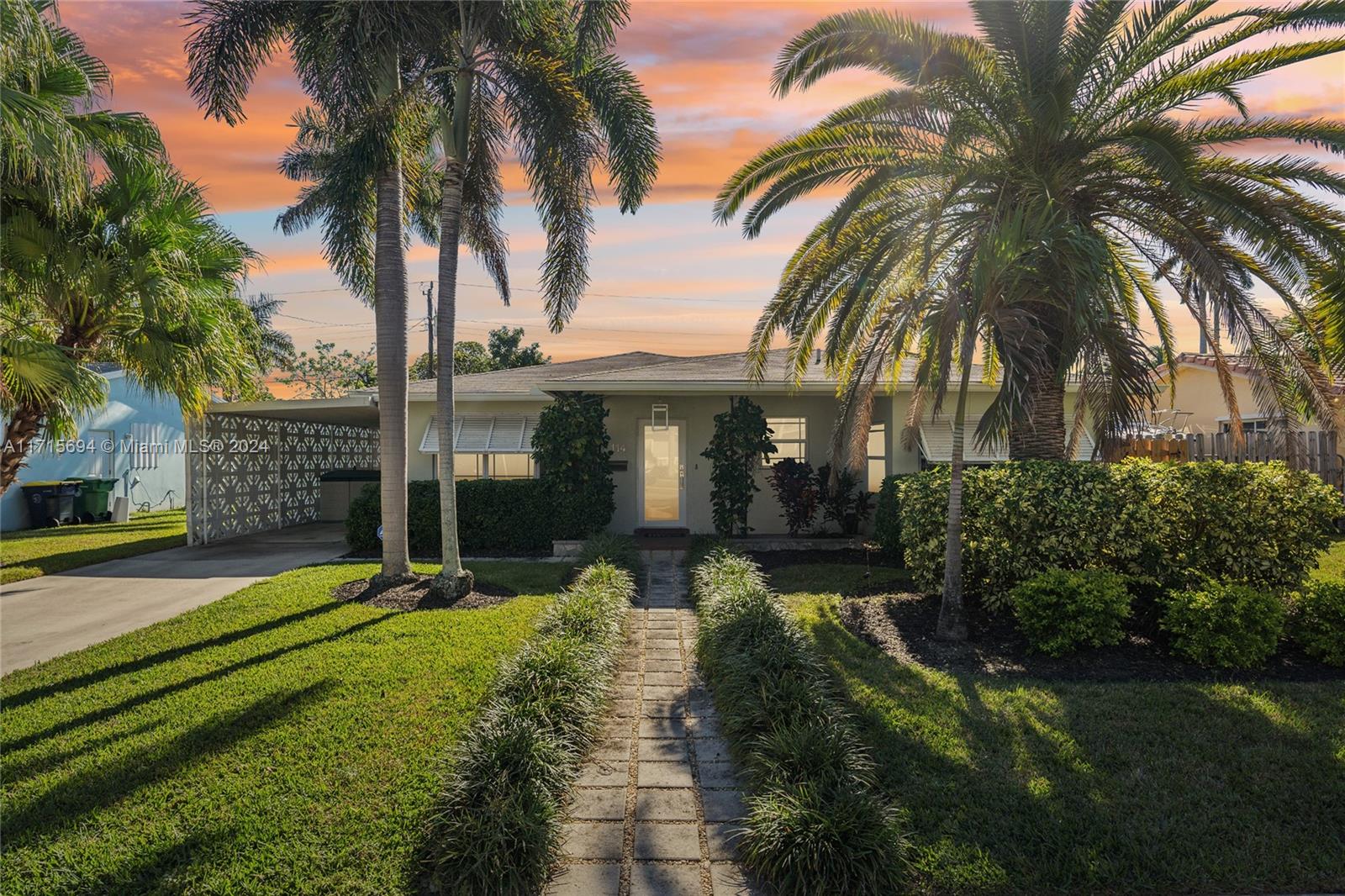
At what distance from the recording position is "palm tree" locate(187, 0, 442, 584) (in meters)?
7.85

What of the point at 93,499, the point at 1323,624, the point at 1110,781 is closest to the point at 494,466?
the point at 1110,781

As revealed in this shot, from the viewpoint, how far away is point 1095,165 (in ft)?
25.6

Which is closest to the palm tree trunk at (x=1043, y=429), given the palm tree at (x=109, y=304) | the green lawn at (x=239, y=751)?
the green lawn at (x=239, y=751)

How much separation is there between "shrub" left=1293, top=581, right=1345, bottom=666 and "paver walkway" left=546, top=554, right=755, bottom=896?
5201mm

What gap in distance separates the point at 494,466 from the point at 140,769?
993 cm

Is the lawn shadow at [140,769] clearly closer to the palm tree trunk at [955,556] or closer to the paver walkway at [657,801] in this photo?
the paver walkway at [657,801]

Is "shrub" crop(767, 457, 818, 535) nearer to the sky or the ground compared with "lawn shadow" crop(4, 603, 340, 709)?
nearer to the sky

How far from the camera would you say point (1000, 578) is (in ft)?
24.3

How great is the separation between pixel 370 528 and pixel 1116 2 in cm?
1242

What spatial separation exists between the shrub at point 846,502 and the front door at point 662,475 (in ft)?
8.42

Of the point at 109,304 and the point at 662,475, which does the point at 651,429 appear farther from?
the point at 109,304

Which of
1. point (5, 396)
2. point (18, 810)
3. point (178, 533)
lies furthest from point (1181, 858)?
point (178, 533)

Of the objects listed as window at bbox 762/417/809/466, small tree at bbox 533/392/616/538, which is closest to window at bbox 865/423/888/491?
window at bbox 762/417/809/466

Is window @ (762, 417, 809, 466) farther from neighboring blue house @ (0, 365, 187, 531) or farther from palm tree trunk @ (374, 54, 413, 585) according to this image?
neighboring blue house @ (0, 365, 187, 531)
